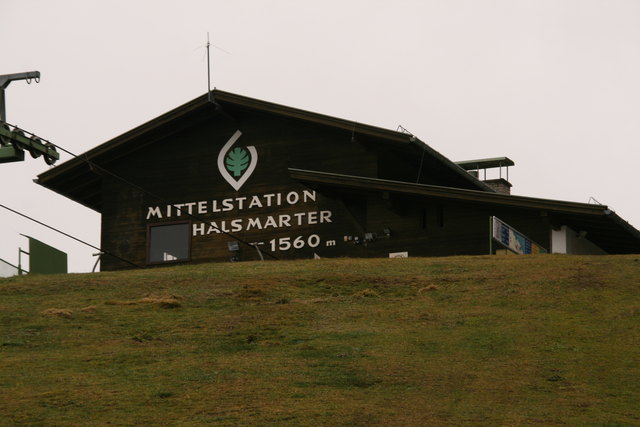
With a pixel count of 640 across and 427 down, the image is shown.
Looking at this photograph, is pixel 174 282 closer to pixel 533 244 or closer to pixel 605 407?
pixel 533 244

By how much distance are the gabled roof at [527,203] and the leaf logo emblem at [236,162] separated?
3876 mm

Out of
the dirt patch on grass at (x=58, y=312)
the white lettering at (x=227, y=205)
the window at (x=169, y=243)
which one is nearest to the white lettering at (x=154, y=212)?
the window at (x=169, y=243)

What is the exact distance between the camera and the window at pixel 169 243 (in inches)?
2074

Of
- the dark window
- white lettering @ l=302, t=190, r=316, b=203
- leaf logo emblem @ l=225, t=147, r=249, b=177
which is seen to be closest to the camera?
the dark window

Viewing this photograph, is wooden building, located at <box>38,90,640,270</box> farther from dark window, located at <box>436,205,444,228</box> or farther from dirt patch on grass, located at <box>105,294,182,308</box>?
dirt patch on grass, located at <box>105,294,182,308</box>

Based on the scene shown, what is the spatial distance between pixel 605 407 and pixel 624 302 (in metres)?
9.46

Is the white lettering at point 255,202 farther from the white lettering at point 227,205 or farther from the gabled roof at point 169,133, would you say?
the gabled roof at point 169,133

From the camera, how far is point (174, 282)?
3994 cm

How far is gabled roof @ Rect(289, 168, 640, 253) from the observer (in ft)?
149

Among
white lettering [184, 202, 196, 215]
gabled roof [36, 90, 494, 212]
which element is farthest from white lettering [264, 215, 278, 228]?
gabled roof [36, 90, 494, 212]

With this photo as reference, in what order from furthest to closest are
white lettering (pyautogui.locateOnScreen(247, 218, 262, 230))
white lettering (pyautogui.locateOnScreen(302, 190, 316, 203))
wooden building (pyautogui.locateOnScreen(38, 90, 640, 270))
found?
white lettering (pyautogui.locateOnScreen(247, 218, 262, 230)), white lettering (pyautogui.locateOnScreen(302, 190, 316, 203)), wooden building (pyautogui.locateOnScreen(38, 90, 640, 270))

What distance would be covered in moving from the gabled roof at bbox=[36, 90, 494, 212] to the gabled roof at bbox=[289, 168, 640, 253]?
2303 mm

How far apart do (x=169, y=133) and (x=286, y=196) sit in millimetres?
6450

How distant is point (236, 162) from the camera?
5312 cm
